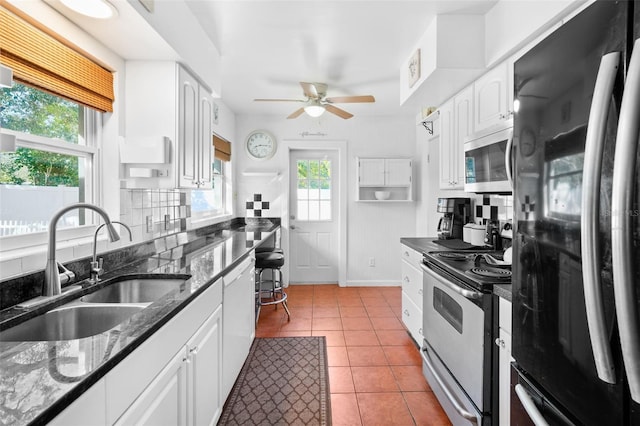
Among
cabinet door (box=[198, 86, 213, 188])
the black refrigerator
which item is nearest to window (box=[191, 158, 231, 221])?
cabinet door (box=[198, 86, 213, 188])

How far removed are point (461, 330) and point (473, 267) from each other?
0.36 m

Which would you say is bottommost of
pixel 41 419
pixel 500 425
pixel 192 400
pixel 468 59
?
pixel 500 425

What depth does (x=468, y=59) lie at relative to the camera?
2.26 metres

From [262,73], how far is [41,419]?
123 inches

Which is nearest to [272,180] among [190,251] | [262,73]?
[262,73]

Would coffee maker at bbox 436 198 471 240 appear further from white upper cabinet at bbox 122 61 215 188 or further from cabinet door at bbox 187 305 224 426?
white upper cabinet at bbox 122 61 215 188

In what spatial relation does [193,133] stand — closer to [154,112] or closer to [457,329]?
[154,112]

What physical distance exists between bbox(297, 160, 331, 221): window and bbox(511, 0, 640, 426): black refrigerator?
390 centimetres

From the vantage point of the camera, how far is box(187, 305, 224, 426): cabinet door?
1432mm

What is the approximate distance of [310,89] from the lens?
9.76 ft

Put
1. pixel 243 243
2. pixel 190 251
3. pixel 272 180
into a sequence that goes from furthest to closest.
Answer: pixel 272 180 < pixel 243 243 < pixel 190 251

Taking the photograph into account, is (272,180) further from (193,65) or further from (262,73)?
(193,65)

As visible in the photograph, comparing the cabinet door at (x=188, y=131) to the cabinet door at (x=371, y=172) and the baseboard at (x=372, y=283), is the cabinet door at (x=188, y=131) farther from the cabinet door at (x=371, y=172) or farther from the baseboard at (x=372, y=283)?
the baseboard at (x=372, y=283)

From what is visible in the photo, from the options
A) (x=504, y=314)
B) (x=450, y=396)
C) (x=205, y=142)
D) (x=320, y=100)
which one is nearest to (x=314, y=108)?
(x=320, y=100)
